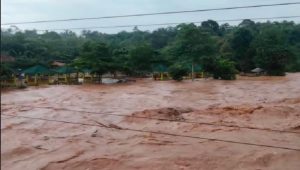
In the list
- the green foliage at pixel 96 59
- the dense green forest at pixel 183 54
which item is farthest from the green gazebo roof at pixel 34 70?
the green foliage at pixel 96 59

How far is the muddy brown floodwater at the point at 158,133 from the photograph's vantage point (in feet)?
28.8

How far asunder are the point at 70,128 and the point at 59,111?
3669 millimetres

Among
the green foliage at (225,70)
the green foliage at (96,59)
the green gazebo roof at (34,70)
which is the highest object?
the green foliage at (96,59)

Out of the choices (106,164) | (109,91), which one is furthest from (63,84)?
(106,164)

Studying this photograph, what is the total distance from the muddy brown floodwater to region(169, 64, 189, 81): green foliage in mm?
8926

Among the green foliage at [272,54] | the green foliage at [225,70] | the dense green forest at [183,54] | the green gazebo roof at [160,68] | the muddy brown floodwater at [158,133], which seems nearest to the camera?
the muddy brown floodwater at [158,133]

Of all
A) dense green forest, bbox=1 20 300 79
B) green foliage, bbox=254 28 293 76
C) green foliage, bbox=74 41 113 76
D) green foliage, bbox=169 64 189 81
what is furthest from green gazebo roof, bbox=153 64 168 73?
green foliage, bbox=254 28 293 76

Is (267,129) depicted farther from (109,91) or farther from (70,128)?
(109,91)

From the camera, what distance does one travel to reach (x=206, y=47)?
103 feet

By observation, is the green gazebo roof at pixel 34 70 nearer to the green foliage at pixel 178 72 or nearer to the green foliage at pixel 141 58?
the green foliage at pixel 141 58

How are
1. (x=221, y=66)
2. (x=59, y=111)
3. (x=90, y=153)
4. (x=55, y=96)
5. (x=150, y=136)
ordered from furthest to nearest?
(x=221, y=66) → (x=55, y=96) → (x=59, y=111) → (x=150, y=136) → (x=90, y=153)

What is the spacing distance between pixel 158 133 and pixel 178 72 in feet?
59.1

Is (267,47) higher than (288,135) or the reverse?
higher

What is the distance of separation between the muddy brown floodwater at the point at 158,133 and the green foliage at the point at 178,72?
29.3 ft
